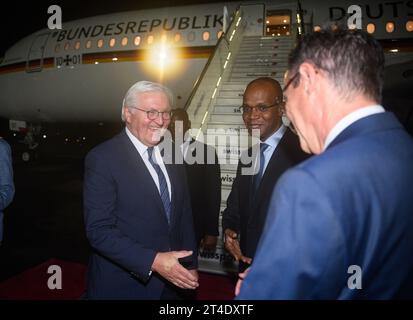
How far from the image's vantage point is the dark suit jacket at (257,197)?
2422 mm

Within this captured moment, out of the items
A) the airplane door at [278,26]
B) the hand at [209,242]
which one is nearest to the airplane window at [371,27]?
the airplane door at [278,26]

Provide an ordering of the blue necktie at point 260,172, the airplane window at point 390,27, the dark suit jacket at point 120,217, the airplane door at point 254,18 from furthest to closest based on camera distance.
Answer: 1. the airplane door at point 254,18
2. the airplane window at point 390,27
3. the blue necktie at point 260,172
4. the dark suit jacket at point 120,217

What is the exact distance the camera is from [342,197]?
2.89 feet

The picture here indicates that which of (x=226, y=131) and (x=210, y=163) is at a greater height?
(x=226, y=131)

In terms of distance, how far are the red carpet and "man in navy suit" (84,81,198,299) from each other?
6.27 ft

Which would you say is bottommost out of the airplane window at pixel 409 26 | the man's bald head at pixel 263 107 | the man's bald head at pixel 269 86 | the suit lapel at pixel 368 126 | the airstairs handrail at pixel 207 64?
the suit lapel at pixel 368 126

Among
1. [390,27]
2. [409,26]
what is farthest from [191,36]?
[409,26]

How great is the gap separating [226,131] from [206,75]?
1.75 meters

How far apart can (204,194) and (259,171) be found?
1.45 m

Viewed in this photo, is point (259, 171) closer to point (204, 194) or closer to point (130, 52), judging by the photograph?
point (204, 194)

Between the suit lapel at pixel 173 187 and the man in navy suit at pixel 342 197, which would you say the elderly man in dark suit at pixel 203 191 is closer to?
the suit lapel at pixel 173 187

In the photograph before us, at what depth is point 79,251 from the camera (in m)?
5.26
